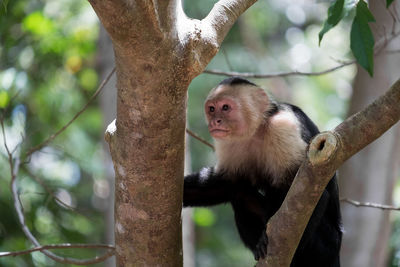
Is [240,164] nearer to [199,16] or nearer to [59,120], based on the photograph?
[59,120]

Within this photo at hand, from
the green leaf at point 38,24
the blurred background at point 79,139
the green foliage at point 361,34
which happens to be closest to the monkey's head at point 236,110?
the blurred background at point 79,139

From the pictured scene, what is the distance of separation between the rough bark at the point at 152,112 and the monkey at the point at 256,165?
991 mm

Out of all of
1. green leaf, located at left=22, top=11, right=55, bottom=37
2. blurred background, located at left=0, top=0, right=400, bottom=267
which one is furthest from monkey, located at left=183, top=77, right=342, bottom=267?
green leaf, located at left=22, top=11, right=55, bottom=37

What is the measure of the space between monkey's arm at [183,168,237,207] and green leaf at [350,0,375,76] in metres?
1.43

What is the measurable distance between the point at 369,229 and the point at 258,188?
2.13 m

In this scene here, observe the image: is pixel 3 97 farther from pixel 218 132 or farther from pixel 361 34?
pixel 361 34

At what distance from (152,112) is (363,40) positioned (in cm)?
102

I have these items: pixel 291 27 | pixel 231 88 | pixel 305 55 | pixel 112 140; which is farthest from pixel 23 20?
pixel 291 27

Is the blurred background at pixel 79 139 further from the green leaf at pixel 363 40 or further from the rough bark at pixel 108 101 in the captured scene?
the green leaf at pixel 363 40

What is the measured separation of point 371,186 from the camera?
5.11 meters

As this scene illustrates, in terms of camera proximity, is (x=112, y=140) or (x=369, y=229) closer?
(x=112, y=140)

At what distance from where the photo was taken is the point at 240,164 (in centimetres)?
354

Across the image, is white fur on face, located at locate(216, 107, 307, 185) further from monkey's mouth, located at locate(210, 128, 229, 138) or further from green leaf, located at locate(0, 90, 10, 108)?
green leaf, located at locate(0, 90, 10, 108)

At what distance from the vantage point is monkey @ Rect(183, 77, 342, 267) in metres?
3.15
